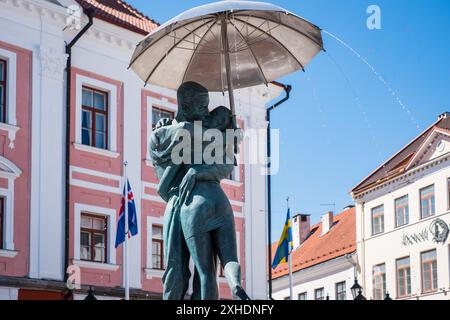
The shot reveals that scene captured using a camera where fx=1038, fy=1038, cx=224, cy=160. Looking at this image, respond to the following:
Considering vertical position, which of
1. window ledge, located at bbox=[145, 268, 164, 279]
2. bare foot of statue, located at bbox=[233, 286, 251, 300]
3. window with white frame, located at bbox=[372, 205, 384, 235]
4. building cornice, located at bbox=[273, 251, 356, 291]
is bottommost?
bare foot of statue, located at bbox=[233, 286, 251, 300]

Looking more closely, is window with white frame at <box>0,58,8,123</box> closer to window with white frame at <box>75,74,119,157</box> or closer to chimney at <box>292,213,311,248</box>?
window with white frame at <box>75,74,119,157</box>

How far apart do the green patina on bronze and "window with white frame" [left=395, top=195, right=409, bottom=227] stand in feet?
111

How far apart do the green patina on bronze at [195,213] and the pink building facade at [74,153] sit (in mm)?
13201

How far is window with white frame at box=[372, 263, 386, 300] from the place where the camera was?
4428 cm

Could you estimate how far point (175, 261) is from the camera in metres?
9.20

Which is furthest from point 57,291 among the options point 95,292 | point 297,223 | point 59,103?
point 297,223

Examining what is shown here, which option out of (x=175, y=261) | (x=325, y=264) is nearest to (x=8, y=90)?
(x=175, y=261)

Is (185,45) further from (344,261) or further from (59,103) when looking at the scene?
(344,261)

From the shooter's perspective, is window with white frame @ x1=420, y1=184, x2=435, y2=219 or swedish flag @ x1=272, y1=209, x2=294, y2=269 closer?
swedish flag @ x1=272, y1=209, x2=294, y2=269

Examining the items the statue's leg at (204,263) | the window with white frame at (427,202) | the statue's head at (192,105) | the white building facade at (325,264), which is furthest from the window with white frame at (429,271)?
the statue's leg at (204,263)

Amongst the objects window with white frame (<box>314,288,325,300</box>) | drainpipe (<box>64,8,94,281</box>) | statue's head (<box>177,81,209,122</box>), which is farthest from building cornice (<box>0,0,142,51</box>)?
window with white frame (<box>314,288,325,300</box>)

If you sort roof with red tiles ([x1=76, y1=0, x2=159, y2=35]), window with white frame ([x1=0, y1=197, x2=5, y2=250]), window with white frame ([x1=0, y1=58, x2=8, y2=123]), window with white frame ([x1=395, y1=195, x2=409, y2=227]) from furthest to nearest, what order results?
window with white frame ([x1=395, y1=195, x2=409, y2=227])
roof with red tiles ([x1=76, y1=0, x2=159, y2=35])
window with white frame ([x1=0, y1=58, x2=8, y2=123])
window with white frame ([x1=0, y1=197, x2=5, y2=250])
